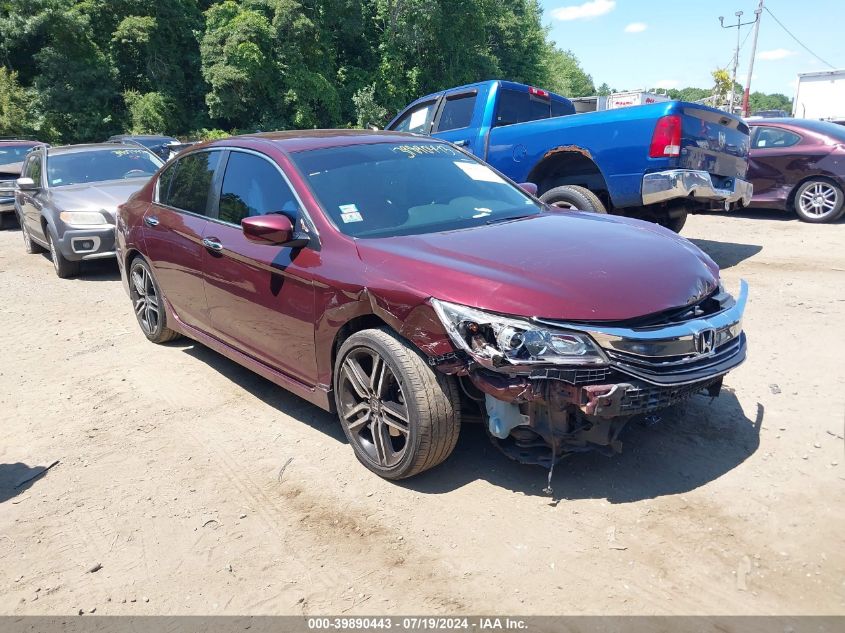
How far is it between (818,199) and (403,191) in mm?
8461

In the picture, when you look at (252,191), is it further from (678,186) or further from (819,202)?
(819,202)

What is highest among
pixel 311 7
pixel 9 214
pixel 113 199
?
pixel 311 7

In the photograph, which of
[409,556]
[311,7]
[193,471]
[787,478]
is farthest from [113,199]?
[311,7]

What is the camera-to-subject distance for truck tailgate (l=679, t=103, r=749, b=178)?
6.34 meters

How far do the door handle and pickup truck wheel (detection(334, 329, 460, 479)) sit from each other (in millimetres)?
1369

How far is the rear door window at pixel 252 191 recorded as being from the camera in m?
3.90

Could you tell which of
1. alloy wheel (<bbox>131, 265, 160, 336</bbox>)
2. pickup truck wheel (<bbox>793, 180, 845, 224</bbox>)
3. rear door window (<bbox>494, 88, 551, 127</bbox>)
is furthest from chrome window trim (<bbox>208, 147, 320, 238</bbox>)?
pickup truck wheel (<bbox>793, 180, 845, 224</bbox>)

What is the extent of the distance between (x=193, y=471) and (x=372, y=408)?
44.1 inches

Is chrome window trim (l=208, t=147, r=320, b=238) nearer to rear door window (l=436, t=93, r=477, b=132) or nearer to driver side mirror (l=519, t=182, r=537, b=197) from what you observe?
driver side mirror (l=519, t=182, r=537, b=197)

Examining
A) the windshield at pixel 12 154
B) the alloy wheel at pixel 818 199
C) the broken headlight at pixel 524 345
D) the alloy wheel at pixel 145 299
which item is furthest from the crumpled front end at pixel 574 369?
the windshield at pixel 12 154

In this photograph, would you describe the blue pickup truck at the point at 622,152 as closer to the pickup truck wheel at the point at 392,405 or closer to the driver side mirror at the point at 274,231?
the driver side mirror at the point at 274,231

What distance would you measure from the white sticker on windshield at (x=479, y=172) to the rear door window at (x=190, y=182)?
1739 millimetres
